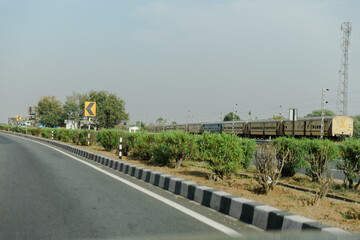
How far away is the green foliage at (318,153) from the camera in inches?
369

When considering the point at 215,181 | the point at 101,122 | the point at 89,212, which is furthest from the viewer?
the point at 101,122

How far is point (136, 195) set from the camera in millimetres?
7062

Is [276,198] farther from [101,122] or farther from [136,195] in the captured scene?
[101,122]

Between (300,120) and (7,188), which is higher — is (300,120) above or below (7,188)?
above

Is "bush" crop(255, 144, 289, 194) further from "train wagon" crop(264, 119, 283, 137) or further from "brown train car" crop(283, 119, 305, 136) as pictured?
"train wagon" crop(264, 119, 283, 137)

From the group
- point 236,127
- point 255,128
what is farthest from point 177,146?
point 236,127

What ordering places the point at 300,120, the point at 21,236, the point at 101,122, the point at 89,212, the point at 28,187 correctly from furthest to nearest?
1. the point at 101,122
2. the point at 300,120
3. the point at 28,187
4. the point at 89,212
5. the point at 21,236

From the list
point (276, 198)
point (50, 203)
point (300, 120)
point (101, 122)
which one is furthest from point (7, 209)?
point (101, 122)

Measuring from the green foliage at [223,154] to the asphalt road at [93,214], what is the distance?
1718 mm

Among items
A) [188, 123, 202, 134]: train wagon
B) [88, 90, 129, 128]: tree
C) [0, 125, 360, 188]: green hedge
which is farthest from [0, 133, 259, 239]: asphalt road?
[88, 90, 129, 128]: tree

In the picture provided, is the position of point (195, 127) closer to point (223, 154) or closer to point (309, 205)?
point (223, 154)

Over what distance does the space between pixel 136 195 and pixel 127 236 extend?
2860mm

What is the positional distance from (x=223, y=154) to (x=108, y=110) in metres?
59.6

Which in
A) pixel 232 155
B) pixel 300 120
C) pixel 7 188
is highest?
pixel 300 120
